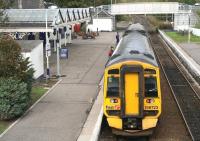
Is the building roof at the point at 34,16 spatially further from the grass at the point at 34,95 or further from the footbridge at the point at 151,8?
the footbridge at the point at 151,8

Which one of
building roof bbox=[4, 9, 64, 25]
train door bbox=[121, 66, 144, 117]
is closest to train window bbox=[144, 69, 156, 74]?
train door bbox=[121, 66, 144, 117]

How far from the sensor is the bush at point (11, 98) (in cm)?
1736

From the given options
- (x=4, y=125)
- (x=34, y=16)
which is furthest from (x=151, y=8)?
(x=4, y=125)

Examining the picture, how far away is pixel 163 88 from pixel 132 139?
918 centimetres

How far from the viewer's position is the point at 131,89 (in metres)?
14.6

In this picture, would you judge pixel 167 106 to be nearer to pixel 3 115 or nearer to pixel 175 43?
pixel 3 115

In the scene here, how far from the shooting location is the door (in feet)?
47.8

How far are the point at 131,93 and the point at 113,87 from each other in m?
0.80

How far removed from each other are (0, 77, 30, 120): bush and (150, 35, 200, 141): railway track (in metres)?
6.32

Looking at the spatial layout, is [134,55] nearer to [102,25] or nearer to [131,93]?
[131,93]

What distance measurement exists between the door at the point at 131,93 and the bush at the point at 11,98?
4970 mm

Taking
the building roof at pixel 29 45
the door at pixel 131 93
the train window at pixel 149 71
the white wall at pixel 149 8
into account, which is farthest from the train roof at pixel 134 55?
the white wall at pixel 149 8

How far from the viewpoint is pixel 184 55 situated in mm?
36719

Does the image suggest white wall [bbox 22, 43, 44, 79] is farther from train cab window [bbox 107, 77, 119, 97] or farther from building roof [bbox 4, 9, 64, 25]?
train cab window [bbox 107, 77, 119, 97]
